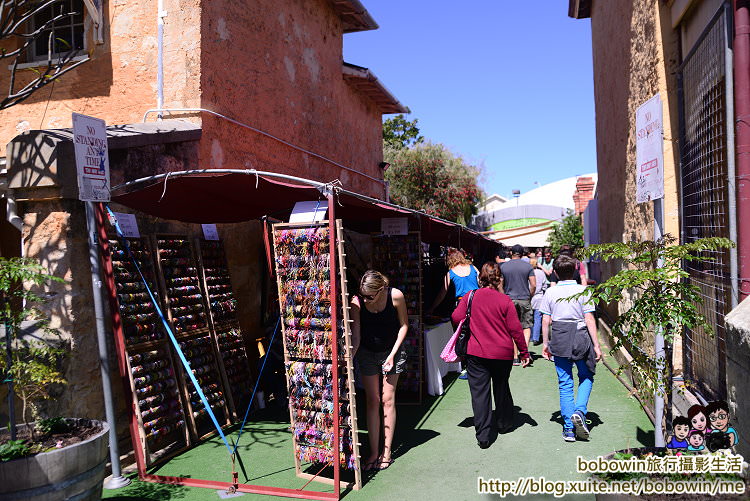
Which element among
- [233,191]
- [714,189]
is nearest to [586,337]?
[714,189]

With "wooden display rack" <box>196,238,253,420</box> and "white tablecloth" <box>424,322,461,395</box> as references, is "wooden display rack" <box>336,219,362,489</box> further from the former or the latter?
"white tablecloth" <box>424,322,461,395</box>

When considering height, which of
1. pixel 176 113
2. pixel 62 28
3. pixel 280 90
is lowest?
pixel 176 113

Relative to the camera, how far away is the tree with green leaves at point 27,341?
392 centimetres

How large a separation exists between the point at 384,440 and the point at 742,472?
9.73 ft

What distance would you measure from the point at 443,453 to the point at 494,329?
4.12 feet

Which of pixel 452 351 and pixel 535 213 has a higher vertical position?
pixel 535 213

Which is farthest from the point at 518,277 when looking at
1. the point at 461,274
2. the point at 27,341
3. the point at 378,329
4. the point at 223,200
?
the point at 27,341

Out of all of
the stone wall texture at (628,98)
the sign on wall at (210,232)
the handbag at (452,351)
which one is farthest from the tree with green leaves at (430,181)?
the handbag at (452,351)

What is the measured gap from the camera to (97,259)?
5.10 meters

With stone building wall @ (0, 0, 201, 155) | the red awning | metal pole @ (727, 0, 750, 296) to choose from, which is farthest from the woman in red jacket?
stone building wall @ (0, 0, 201, 155)

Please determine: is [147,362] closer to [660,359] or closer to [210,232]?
[210,232]

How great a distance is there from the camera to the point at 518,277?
10164mm

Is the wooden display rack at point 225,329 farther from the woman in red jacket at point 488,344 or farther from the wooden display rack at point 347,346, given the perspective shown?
the woman in red jacket at point 488,344

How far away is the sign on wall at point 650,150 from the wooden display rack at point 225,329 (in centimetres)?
471
